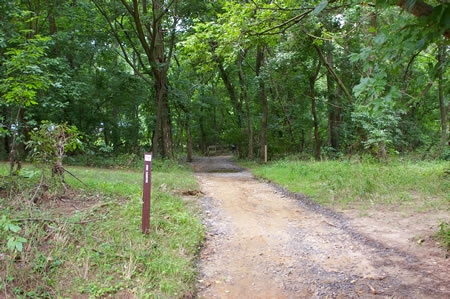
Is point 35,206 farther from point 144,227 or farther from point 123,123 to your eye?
point 123,123

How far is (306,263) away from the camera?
13.4 ft

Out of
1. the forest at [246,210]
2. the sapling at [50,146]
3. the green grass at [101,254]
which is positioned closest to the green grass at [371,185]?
the forest at [246,210]

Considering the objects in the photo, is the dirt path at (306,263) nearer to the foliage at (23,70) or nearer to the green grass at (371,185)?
the green grass at (371,185)

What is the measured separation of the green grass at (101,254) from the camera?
310cm

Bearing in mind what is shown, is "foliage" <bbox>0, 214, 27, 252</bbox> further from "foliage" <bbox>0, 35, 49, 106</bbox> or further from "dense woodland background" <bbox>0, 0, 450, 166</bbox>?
"dense woodland background" <bbox>0, 0, 450, 166</bbox>

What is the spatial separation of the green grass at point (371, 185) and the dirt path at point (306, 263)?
4.54 ft

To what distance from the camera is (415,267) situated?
378 cm

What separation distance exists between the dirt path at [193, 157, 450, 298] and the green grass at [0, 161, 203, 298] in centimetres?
44

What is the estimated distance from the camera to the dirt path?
11.1ft

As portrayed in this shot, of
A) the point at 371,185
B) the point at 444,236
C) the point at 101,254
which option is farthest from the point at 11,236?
the point at 371,185

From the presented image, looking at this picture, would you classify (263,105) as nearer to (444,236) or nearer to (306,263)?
(444,236)

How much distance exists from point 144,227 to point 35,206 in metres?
2.09

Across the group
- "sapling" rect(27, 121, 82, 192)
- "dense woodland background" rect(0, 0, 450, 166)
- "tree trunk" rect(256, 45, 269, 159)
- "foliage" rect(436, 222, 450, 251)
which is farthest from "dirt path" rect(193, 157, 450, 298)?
"tree trunk" rect(256, 45, 269, 159)

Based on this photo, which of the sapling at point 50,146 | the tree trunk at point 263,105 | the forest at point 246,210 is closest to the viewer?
the forest at point 246,210
